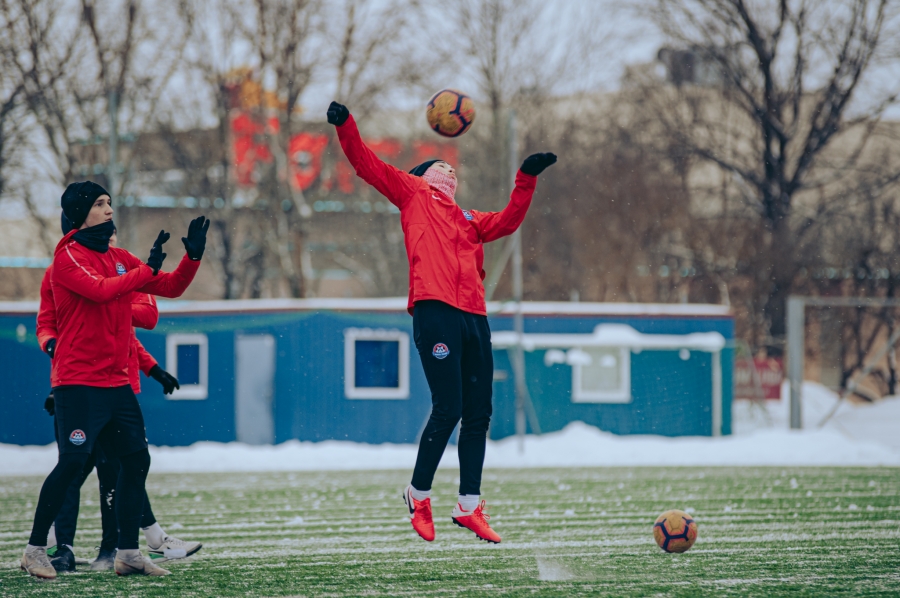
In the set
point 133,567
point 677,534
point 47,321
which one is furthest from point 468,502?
point 47,321

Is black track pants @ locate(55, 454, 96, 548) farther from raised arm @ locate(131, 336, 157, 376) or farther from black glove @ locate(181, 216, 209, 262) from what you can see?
black glove @ locate(181, 216, 209, 262)

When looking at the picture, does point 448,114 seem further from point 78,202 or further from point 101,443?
point 101,443

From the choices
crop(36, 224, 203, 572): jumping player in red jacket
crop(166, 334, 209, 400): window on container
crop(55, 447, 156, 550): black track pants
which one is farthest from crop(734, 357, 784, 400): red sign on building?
crop(55, 447, 156, 550): black track pants

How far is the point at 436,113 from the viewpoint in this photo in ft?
18.1

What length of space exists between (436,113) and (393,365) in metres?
11.0

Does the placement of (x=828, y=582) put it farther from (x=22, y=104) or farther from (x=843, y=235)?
(x=843, y=235)

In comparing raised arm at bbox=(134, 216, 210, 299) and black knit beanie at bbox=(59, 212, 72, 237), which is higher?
black knit beanie at bbox=(59, 212, 72, 237)

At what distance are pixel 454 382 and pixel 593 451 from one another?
31.6ft

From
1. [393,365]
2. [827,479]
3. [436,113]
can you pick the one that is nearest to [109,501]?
[436,113]

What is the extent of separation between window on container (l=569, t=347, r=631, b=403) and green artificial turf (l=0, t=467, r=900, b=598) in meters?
6.18

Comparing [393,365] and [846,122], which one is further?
[846,122]

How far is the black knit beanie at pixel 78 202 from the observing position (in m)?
4.86

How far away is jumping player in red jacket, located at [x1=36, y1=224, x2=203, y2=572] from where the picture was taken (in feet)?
16.7

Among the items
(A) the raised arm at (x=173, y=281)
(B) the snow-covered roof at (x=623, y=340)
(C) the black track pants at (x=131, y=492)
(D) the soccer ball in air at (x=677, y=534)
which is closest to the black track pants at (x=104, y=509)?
(C) the black track pants at (x=131, y=492)
